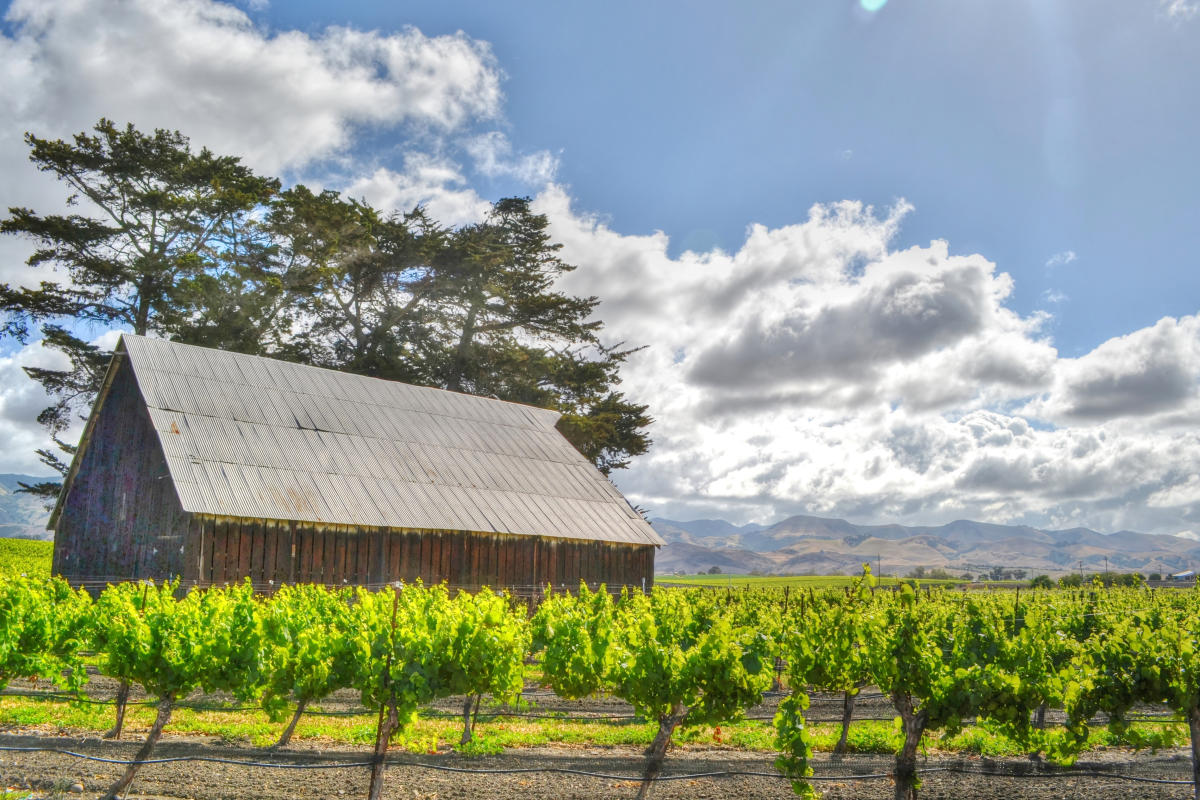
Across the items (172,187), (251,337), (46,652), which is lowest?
(46,652)

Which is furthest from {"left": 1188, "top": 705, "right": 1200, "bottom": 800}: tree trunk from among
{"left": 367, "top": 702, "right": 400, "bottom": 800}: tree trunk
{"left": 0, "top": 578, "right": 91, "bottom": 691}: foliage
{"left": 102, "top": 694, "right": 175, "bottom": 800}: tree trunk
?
{"left": 0, "top": 578, "right": 91, "bottom": 691}: foliage

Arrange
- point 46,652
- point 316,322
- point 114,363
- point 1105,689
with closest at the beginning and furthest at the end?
point 1105,689
point 46,652
point 114,363
point 316,322

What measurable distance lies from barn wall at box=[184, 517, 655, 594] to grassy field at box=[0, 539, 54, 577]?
14021mm

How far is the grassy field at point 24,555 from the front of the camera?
114 ft

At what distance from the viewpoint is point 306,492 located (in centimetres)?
2550

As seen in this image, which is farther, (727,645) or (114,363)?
(114,363)

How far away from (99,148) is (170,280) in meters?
6.05

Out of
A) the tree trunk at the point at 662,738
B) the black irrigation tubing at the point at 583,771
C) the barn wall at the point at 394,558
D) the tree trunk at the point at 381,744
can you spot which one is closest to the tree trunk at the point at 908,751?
the black irrigation tubing at the point at 583,771

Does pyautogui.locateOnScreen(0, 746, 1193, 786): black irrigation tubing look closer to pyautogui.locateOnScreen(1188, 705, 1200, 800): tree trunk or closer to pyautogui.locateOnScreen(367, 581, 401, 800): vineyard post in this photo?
pyautogui.locateOnScreen(1188, 705, 1200, 800): tree trunk

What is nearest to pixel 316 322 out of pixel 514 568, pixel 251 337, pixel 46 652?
pixel 251 337

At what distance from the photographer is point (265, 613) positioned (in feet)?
39.5

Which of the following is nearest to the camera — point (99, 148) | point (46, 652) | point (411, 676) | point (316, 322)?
point (411, 676)

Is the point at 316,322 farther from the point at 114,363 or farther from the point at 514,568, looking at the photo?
the point at 514,568

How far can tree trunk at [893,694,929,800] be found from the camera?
1070cm
